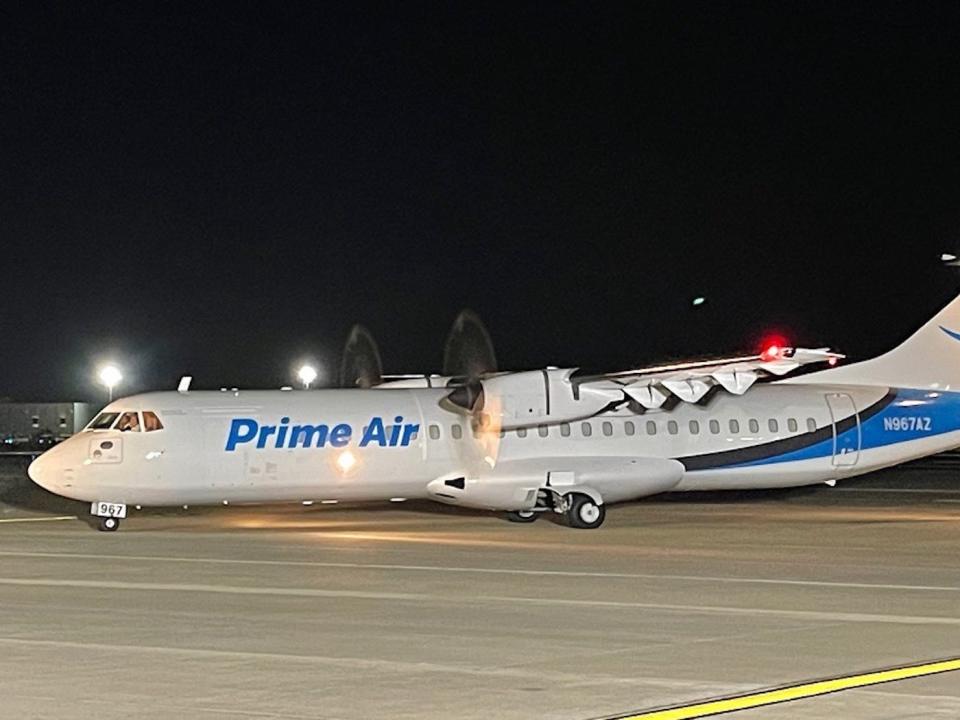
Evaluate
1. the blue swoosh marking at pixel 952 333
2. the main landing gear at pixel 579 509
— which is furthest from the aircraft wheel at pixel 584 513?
the blue swoosh marking at pixel 952 333

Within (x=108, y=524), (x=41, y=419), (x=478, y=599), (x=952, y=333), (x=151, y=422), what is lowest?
(x=478, y=599)

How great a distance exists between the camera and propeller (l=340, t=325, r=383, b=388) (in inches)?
1344

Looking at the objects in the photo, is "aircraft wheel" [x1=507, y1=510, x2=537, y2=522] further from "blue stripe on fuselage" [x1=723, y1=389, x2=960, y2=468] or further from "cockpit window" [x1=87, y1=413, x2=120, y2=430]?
"cockpit window" [x1=87, y1=413, x2=120, y2=430]

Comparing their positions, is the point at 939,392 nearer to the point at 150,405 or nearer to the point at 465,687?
the point at 150,405

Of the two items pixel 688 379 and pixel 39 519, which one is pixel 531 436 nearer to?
pixel 688 379

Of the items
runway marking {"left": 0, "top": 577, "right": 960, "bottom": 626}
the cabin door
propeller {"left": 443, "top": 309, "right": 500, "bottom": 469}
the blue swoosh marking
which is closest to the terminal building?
propeller {"left": 443, "top": 309, "right": 500, "bottom": 469}

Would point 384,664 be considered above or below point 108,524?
below

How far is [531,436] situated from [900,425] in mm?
7294

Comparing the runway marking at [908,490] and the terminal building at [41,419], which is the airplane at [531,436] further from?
the terminal building at [41,419]

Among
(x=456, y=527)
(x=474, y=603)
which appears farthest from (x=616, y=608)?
(x=456, y=527)

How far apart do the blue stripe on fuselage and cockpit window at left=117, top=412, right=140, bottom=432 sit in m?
11.1

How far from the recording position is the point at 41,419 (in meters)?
104

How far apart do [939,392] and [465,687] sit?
21991 millimetres

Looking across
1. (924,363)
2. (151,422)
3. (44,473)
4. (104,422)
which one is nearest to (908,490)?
(924,363)
